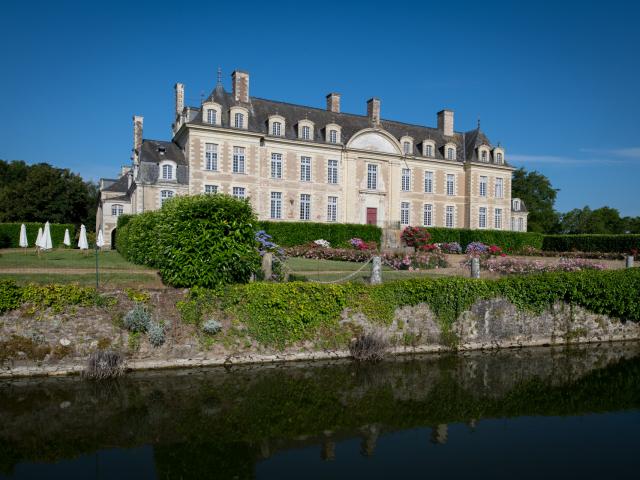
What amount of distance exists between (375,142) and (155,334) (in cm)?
2209

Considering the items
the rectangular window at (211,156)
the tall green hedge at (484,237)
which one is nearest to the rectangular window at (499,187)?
the tall green hedge at (484,237)

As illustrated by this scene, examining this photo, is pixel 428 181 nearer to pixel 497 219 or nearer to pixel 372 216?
pixel 372 216

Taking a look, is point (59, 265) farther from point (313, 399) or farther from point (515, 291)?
point (515, 291)

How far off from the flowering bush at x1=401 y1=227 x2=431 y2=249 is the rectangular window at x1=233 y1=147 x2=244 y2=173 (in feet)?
31.2

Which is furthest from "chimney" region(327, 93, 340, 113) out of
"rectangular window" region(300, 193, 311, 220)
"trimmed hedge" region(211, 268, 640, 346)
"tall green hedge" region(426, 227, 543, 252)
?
"trimmed hedge" region(211, 268, 640, 346)

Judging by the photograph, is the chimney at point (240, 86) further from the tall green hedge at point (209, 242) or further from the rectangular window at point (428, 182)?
the tall green hedge at point (209, 242)

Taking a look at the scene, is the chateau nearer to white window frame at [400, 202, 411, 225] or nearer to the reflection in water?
white window frame at [400, 202, 411, 225]

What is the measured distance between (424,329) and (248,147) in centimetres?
1675

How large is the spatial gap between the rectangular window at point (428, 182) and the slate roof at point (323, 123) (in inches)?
54.0

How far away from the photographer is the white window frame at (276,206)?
86.1 feet

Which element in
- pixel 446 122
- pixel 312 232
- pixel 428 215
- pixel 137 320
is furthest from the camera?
pixel 446 122

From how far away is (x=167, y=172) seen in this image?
78.0 ft

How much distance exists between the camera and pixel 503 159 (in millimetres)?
33094

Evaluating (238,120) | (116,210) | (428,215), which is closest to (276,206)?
(238,120)
